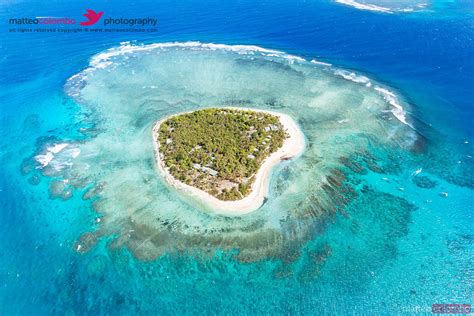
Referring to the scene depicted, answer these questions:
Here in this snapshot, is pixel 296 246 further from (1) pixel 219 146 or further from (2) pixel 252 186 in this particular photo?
(1) pixel 219 146

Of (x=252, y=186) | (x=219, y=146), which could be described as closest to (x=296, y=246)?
(x=252, y=186)

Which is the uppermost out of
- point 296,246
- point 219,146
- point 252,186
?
point 219,146

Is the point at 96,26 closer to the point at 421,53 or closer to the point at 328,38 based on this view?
the point at 328,38

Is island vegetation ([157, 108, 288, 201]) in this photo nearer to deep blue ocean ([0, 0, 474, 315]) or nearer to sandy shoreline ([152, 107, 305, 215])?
sandy shoreline ([152, 107, 305, 215])

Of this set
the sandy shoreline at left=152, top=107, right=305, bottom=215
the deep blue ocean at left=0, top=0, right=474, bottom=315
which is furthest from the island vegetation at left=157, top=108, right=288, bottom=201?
the deep blue ocean at left=0, top=0, right=474, bottom=315

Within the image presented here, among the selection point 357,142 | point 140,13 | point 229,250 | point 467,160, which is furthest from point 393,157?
point 140,13

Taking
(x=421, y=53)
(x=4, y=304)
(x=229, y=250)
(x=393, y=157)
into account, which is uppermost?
(x=421, y=53)
